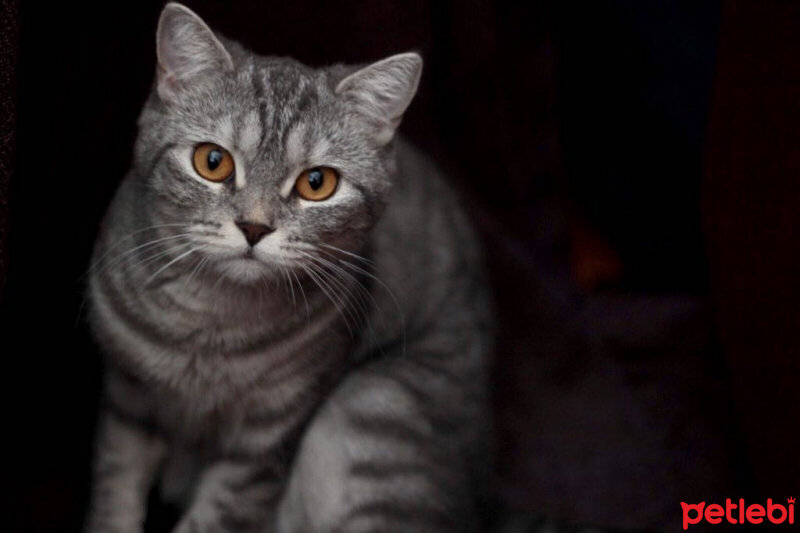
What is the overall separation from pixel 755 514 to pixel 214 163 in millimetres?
1071

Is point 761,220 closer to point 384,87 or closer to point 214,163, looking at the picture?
point 384,87

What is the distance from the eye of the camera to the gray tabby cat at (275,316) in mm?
1131

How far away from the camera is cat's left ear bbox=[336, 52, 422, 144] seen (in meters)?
1.16

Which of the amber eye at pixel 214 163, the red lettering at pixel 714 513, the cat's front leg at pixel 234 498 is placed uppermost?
the amber eye at pixel 214 163

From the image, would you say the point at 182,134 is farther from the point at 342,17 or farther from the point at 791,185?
the point at 791,185

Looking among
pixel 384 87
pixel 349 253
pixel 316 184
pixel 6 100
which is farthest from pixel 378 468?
pixel 6 100

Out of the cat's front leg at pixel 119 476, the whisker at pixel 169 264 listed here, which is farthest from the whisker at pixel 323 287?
the cat's front leg at pixel 119 476

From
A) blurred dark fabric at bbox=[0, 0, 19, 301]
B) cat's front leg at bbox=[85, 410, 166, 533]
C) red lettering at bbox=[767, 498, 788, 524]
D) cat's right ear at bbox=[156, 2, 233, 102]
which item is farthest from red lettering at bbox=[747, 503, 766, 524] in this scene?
blurred dark fabric at bbox=[0, 0, 19, 301]

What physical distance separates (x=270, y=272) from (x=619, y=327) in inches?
33.4

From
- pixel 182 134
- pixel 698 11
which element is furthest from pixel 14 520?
pixel 698 11

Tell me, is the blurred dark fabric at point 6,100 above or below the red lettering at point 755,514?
above

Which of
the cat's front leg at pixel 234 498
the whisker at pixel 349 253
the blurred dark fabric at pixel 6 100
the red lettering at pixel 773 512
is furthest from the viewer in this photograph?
the red lettering at pixel 773 512

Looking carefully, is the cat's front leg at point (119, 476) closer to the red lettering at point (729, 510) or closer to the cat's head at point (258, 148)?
the cat's head at point (258, 148)

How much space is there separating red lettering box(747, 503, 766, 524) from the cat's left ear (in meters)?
0.90
